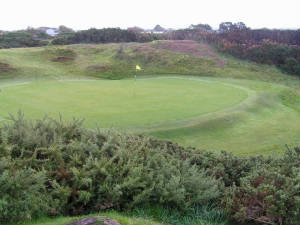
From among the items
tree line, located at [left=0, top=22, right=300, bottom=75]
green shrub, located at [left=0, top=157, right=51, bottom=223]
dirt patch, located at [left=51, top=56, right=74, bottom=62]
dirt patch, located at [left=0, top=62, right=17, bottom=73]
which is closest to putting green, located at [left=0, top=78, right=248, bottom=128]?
green shrub, located at [left=0, top=157, right=51, bottom=223]

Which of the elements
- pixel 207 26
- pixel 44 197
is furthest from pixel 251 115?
pixel 207 26

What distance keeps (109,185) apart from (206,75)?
29938mm

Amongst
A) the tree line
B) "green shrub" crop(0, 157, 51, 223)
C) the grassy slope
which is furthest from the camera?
the tree line

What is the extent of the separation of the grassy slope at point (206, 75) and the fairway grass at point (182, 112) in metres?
0.05

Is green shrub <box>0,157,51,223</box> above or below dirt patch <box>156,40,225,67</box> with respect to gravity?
below

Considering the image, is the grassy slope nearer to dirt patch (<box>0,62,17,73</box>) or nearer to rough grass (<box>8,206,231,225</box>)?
dirt patch (<box>0,62,17,73</box>)

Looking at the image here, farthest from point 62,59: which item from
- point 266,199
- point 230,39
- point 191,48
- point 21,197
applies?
point 266,199

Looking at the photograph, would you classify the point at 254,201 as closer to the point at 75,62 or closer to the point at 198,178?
the point at 198,178

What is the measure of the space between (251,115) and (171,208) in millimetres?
11975

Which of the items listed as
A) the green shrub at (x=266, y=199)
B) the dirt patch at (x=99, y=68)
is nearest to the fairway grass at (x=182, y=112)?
the green shrub at (x=266, y=199)

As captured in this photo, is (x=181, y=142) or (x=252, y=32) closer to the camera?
(x=181, y=142)

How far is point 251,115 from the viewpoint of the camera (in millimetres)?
16844

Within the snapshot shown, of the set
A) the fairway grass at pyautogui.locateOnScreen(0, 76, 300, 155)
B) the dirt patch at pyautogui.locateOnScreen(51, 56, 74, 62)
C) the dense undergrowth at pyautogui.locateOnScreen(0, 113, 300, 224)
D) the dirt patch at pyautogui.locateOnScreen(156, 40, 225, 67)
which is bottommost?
the fairway grass at pyautogui.locateOnScreen(0, 76, 300, 155)

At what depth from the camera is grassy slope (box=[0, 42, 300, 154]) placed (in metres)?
13.8
